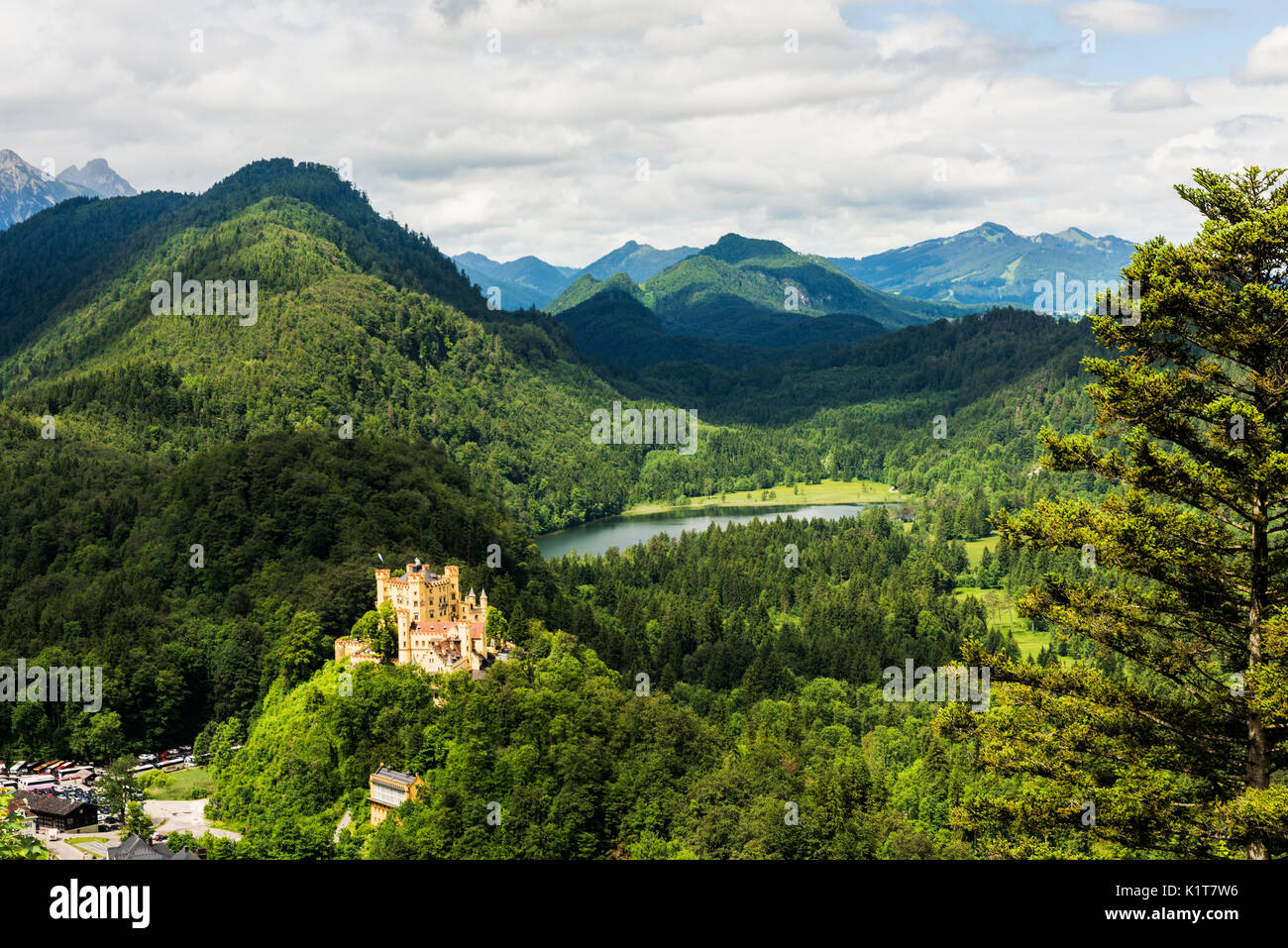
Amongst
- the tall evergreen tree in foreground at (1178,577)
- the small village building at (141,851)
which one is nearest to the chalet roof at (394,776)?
the small village building at (141,851)

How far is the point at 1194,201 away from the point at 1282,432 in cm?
486

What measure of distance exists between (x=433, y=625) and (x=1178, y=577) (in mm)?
50426

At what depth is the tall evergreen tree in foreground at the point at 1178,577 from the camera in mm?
21078

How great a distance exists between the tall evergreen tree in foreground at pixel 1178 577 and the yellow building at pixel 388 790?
120ft

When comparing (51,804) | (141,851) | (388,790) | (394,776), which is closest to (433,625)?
(394,776)

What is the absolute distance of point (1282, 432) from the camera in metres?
21.2

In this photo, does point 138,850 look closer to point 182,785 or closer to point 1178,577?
point 182,785

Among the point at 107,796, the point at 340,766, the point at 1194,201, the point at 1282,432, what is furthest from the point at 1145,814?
the point at 107,796

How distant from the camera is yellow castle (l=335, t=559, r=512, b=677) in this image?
65.4 metres

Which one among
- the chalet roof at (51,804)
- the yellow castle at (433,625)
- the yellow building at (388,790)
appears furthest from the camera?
the yellow castle at (433,625)

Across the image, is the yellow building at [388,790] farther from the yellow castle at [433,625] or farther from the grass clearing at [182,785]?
the grass clearing at [182,785]

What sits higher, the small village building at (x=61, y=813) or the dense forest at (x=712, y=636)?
the dense forest at (x=712, y=636)

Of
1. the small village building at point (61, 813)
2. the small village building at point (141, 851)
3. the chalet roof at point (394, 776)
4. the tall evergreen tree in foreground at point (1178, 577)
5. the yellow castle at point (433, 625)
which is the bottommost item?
the small village building at point (61, 813)

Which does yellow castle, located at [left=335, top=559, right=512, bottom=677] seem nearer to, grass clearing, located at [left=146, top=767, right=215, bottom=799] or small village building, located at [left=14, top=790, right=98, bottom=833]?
grass clearing, located at [left=146, top=767, right=215, bottom=799]
